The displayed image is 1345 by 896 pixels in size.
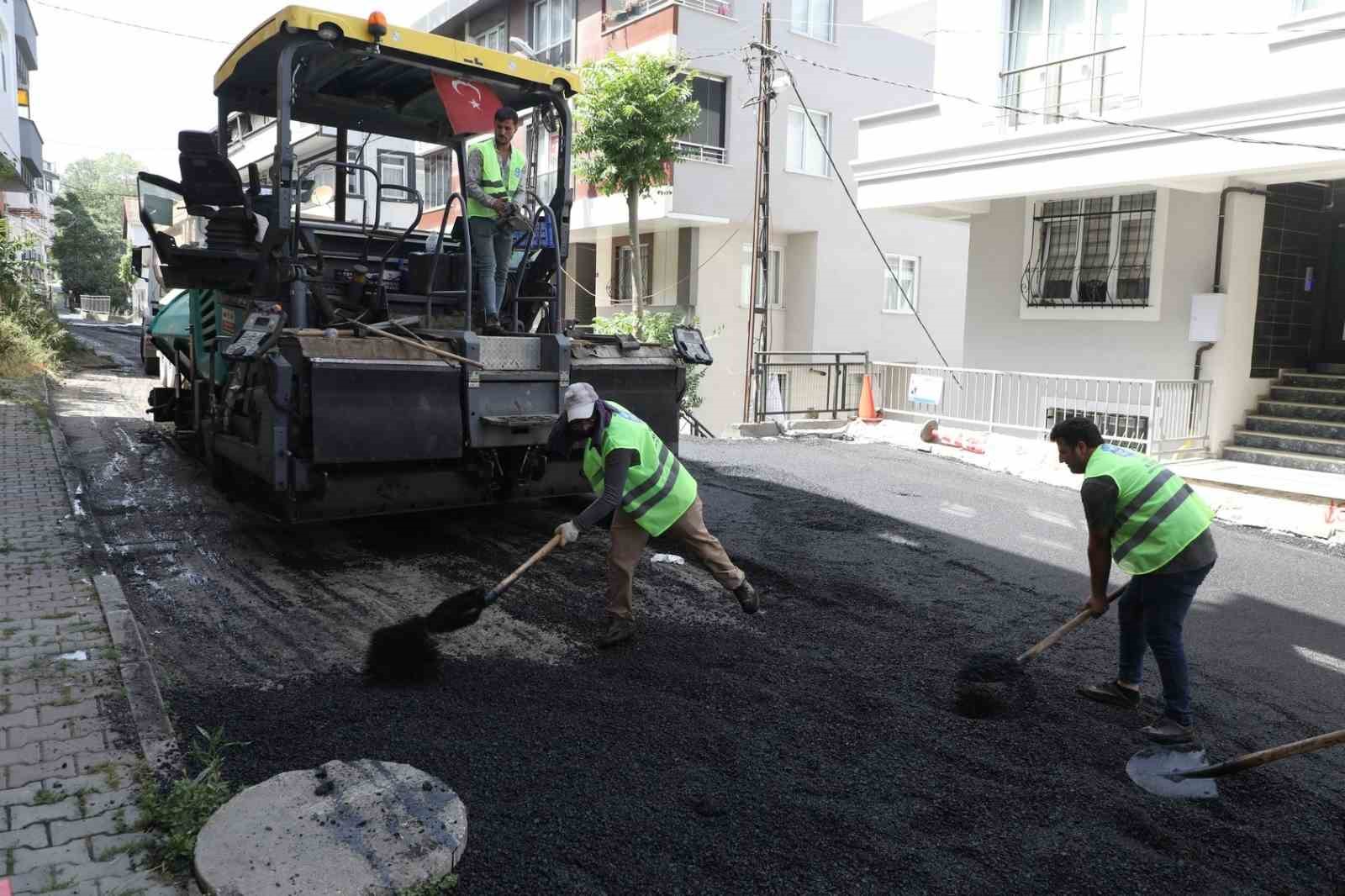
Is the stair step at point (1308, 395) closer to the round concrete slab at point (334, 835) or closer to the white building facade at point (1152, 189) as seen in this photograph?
the white building facade at point (1152, 189)

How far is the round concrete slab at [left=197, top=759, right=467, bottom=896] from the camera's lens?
105 inches

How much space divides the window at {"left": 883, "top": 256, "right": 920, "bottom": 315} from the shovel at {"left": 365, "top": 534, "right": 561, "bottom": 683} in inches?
682

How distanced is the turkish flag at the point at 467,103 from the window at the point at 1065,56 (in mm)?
6593

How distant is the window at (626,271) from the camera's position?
795 inches

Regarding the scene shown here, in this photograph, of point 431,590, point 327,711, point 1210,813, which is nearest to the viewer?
point 1210,813

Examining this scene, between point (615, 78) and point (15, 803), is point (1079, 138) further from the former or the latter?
point (15, 803)

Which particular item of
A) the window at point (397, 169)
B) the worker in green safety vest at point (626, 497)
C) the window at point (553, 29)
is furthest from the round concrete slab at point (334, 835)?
the window at point (553, 29)

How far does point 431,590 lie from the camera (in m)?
5.53

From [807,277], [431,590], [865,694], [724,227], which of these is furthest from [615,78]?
[865,694]

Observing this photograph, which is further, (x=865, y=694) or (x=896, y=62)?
(x=896, y=62)

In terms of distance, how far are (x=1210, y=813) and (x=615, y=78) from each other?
47.6 ft

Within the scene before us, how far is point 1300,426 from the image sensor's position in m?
10.2

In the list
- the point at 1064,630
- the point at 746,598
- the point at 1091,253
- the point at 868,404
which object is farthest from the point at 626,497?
the point at 868,404

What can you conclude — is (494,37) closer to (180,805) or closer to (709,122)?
(709,122)
